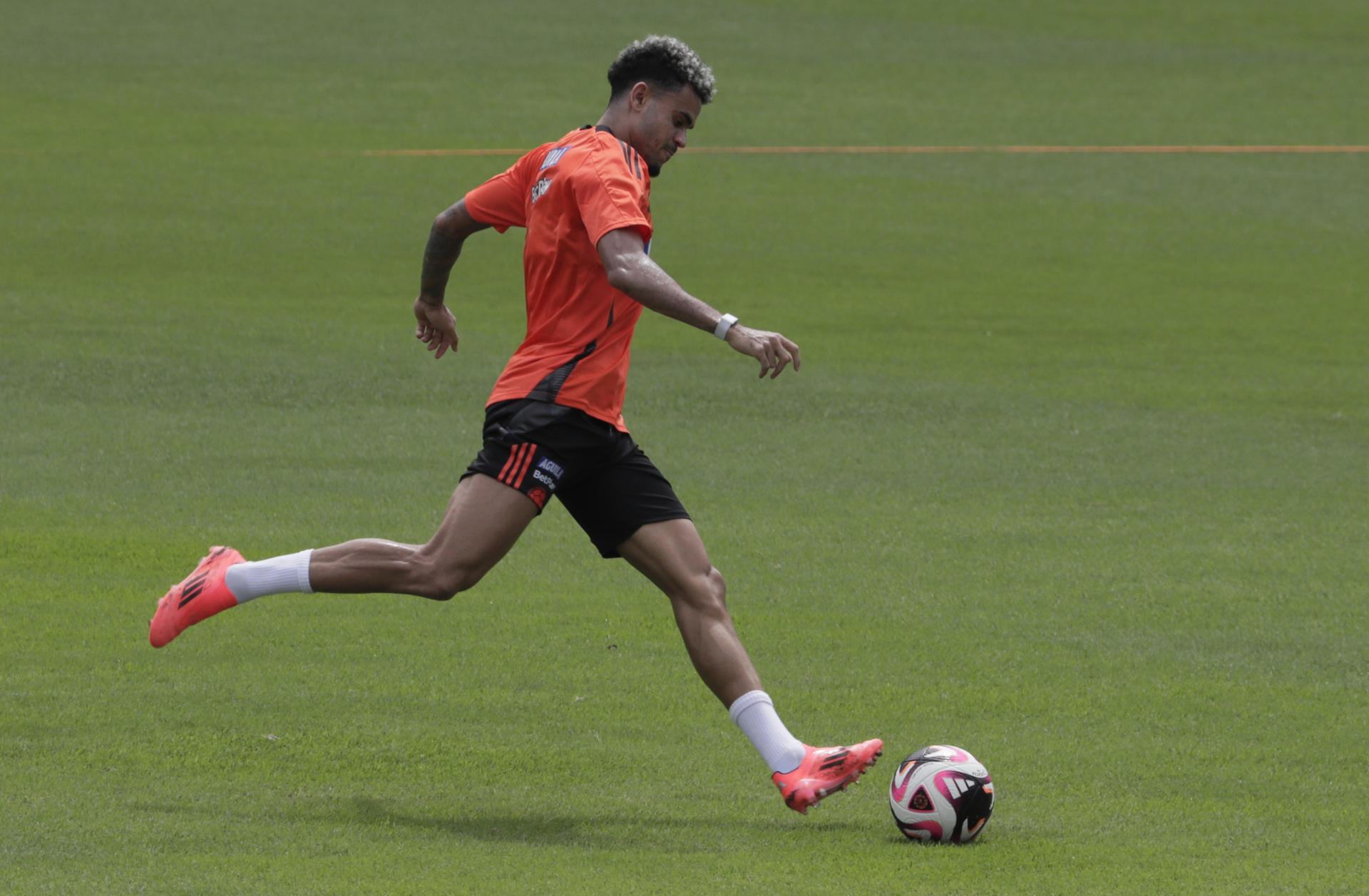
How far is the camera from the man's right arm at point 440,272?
6.68 meters

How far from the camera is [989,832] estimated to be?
5652 millimetres

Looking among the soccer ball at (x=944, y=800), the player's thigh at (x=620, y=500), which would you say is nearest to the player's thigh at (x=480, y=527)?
the player's thigh at (x=620, y=500)

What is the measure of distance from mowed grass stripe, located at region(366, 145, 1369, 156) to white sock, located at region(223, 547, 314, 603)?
1746 centimetres

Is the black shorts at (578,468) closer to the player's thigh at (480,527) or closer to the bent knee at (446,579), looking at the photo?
the player's thigh at (480,527)

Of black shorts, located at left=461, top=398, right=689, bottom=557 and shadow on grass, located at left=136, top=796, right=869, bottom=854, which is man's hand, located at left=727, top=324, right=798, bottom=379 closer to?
black shorts, located at left=461, top=398, right=689, bottom=557

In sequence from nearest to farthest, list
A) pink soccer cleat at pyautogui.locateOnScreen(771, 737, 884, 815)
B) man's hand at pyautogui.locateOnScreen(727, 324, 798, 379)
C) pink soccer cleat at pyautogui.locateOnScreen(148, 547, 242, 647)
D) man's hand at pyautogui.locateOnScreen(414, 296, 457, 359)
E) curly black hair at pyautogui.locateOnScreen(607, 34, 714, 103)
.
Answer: man's hand at pyautogui.locateOnScreen(727, 324, 798, 379) → pink soccer cleat at pyautogui.locateOnScreen(771, 737, 884, 815) → curly black hair at pyautogui.locateOnScreen(607, 34, 714, 103) → pink soccer cleat at pyautogui.locateOnScreen(148, 547, 242, 647) → man's hand at pyautogui.locateOnScreen(414, 296, 457, 359)

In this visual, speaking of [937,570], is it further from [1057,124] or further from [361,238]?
[1057,124]

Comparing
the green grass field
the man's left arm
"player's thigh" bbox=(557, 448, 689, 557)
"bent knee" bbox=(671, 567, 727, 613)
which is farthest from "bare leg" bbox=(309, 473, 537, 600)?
the man's left arm

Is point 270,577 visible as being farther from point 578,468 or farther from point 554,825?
point 554,825

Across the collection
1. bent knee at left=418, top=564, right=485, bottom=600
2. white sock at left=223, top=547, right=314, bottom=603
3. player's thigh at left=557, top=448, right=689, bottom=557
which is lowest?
white sock at left=223, top=547, right=314, bottom=603

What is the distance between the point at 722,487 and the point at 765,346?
5.65 meters

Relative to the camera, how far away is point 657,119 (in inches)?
242

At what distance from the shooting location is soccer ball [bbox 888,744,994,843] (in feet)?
18.0

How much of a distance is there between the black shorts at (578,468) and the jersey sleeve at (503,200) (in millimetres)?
801
